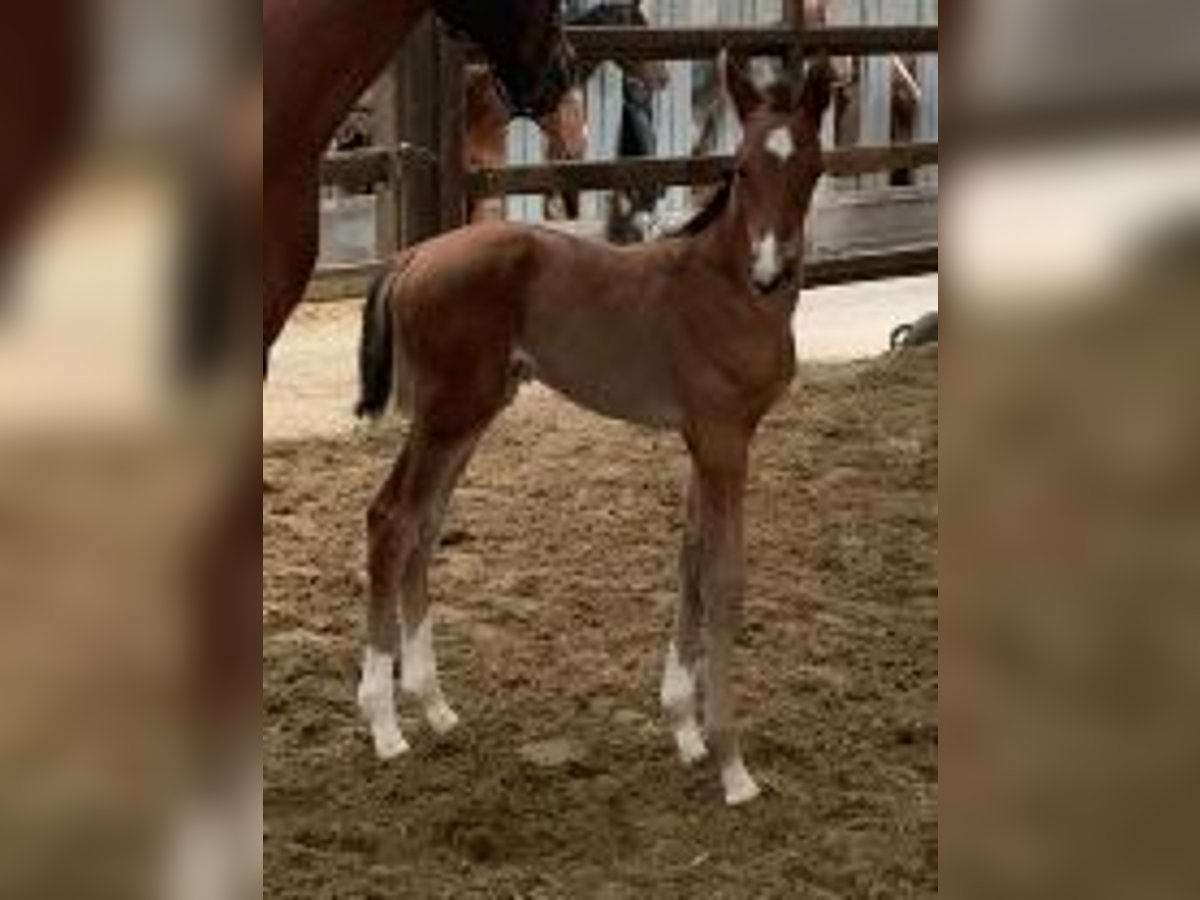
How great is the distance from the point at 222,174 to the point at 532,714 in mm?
3431

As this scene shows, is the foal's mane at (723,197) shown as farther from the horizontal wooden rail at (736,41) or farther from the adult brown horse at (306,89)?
the horizontal wooden rail at (736,41)

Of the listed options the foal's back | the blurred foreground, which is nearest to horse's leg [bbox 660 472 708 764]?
the foal's back

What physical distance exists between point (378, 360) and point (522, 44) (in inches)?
31.0

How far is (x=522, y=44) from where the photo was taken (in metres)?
3.52

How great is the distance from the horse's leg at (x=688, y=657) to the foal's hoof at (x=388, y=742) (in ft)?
1.76

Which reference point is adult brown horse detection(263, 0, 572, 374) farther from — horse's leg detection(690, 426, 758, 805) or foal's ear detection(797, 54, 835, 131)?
horse's leg detection(690, 426, 758, 805)

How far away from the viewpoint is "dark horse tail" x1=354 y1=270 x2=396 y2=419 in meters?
3.90

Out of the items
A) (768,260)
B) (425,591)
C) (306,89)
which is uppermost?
(306,89)

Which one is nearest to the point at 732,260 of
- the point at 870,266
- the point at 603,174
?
the point at 603,174

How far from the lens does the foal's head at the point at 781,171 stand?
130 inches

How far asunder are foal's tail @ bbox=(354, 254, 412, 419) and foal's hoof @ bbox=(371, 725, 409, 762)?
0.68 m

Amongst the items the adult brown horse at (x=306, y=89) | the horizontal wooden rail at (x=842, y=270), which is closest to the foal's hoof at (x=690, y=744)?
the adult brown horse at (x=306, y=89)

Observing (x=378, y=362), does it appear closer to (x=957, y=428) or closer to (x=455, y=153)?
(x=455, y=153)

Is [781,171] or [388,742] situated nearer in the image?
[781,171]
